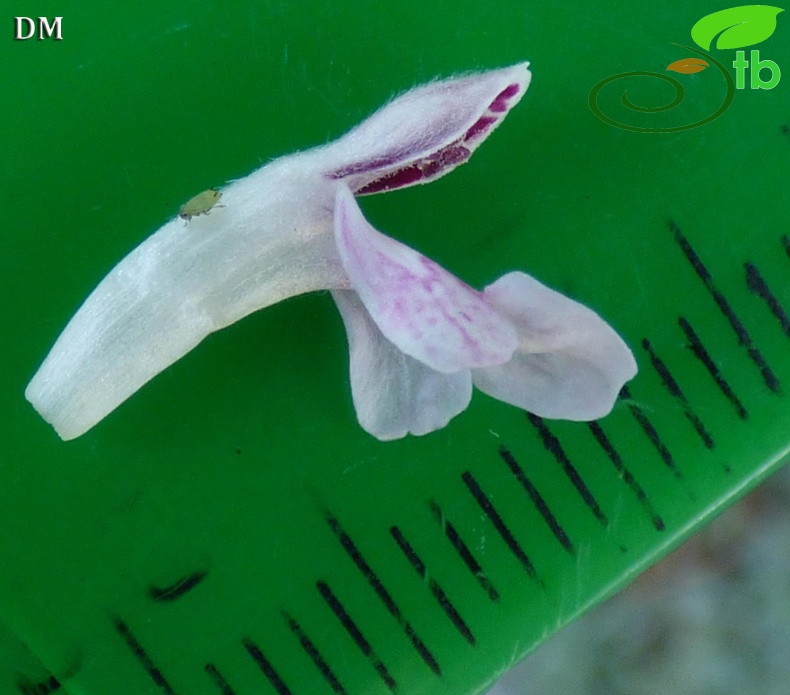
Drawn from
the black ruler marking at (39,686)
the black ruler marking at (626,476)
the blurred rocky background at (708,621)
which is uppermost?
the black ruler marking at (39,686)

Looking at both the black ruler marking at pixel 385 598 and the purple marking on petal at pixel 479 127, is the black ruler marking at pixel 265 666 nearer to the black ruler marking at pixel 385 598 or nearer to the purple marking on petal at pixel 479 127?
the black ruler marking at pixel 385 598

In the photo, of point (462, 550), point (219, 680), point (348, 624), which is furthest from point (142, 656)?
point (462, 550)

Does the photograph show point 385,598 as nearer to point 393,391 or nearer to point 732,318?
point 393,391

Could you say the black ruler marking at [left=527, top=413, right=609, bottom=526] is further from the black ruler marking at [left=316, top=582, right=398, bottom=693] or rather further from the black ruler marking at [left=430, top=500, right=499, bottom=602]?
the black ruler marking at [left=316, top=582, right=398, bottom=693]

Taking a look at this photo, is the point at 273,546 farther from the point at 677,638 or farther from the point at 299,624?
the point at 677,638

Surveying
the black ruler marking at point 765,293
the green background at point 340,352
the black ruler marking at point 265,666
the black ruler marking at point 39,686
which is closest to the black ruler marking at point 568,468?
the green background at point 340,352

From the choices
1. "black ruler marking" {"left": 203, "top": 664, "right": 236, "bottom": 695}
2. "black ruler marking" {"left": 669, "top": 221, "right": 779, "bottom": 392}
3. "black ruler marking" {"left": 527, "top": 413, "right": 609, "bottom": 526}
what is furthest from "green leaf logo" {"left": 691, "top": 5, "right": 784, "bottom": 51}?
"black ruler marking" {"left": 203, "top": 664, "right": 236, "bottom": 695}
